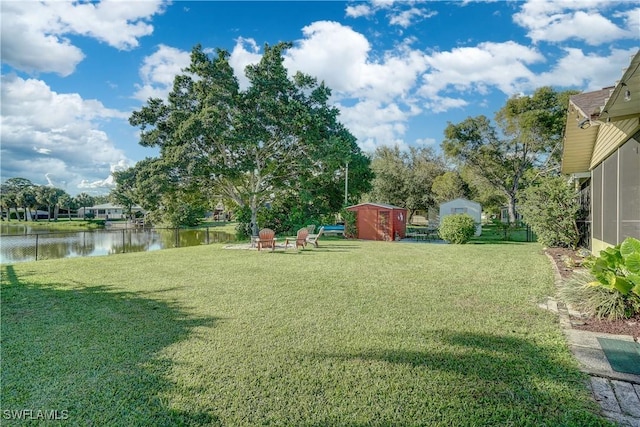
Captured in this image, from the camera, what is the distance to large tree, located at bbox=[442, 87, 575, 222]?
77.8 ft

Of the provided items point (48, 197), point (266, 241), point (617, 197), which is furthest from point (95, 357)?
point (48, 197)

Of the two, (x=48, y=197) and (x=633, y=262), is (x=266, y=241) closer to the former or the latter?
(x=633, y=262)

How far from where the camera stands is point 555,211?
10.5m

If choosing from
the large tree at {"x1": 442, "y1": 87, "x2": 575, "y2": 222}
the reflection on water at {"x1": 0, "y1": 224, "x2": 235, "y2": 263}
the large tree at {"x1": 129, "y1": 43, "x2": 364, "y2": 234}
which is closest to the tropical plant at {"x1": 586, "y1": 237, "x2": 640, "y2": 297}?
the large tree at {"x1": 129, "y1": 43, "x2": 364, "y2": 234}

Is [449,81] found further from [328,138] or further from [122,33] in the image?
[122,33]

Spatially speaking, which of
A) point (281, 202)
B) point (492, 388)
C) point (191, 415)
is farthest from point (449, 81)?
point (191, 415)

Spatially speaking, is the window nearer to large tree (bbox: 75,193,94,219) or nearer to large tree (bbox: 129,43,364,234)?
large tree (bbox: 129,43,364,234)

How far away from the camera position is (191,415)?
225 cm

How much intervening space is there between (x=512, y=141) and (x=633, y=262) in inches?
1031

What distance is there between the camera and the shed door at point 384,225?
56.9ft

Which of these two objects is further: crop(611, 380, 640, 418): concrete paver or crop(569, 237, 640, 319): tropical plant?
crop(569, 237, 640, 319): tropical plant

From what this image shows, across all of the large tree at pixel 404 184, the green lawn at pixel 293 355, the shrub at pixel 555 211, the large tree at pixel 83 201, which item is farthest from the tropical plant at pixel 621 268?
the large tree at pixel 83 201

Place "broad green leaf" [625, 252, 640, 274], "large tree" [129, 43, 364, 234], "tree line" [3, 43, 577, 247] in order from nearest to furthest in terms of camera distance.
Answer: "broad green leaf" [625, 252, 640, 274] < "large tree" [129, 43, 364, 234] < "tree line" [3, 43, 577, 247]

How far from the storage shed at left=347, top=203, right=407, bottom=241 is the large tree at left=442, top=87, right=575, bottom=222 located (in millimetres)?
13158
